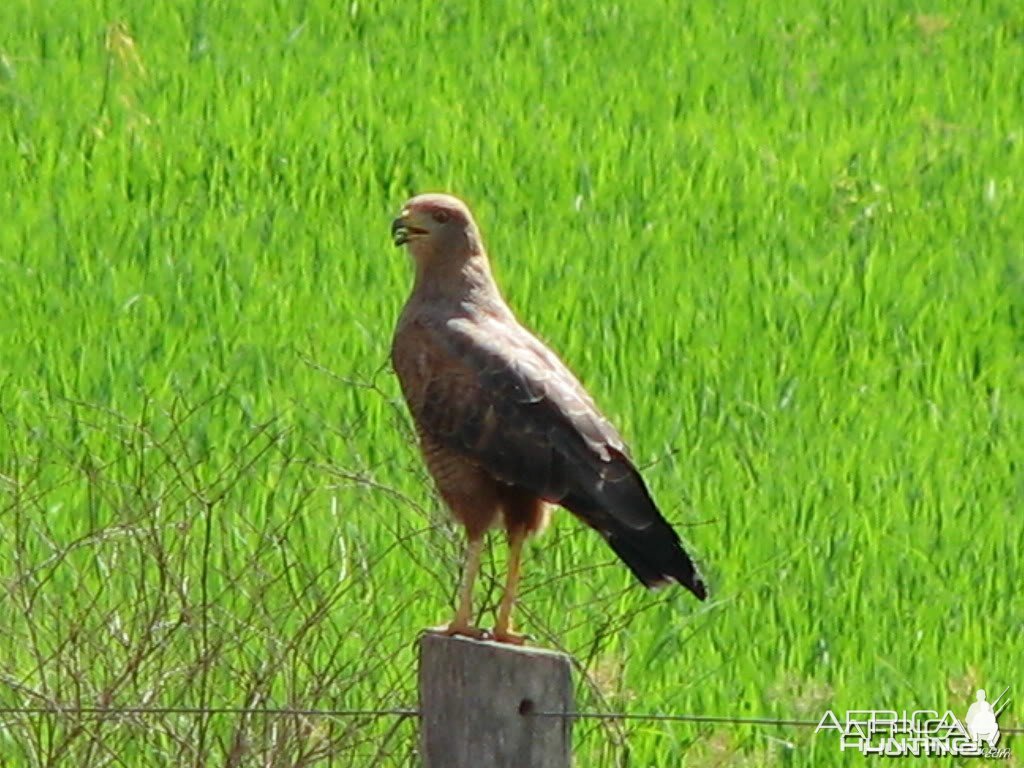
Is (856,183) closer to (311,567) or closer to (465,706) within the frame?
(311,567)

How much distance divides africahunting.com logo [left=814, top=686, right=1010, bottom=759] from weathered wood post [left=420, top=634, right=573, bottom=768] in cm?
146

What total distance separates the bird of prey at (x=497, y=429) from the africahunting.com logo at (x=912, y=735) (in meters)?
0.71

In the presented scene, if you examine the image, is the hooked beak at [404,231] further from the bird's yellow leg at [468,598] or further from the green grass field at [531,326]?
the bird's yellow leg at [468,598]

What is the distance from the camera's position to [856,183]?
36.1 ft

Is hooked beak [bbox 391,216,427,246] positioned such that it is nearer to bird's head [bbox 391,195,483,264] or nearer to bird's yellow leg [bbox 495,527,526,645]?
bird's head [bbox 391,195,483,264]

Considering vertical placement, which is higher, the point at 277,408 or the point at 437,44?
the point at 437,44

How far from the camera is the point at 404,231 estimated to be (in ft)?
17.5

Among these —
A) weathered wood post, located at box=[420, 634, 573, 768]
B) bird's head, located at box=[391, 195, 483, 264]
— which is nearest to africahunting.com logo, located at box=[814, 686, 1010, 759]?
bird's head, located at box=[391, 195, 483, 264]

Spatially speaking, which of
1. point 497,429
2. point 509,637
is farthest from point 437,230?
point 509,637

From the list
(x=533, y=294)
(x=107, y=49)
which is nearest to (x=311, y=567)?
A: (x=533, y=294)

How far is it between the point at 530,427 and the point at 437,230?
21.0 inches

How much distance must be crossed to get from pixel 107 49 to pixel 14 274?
3.45 meters

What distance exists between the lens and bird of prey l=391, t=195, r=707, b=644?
4.80 metres

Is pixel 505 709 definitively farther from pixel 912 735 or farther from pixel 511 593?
pixel 912 735
